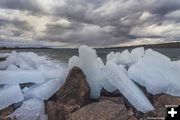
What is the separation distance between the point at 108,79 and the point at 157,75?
84 centimetres

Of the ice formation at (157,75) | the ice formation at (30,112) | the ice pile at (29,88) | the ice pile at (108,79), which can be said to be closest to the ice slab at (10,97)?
the ice pile at (29,88)

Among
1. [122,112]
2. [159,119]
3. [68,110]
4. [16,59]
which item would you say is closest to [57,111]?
[68,110]

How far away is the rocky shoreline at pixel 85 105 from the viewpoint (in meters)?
4.30

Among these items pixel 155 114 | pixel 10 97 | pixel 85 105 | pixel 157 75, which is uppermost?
pixel 157 75

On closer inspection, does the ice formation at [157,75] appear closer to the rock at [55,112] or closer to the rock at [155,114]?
the rock at [155,114]

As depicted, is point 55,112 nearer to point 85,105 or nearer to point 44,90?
point 85,105

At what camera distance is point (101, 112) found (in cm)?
429

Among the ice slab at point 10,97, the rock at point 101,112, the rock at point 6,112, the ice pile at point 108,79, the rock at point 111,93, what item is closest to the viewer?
the rock at point 101,112

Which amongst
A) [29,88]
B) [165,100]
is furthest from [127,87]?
[29,88]

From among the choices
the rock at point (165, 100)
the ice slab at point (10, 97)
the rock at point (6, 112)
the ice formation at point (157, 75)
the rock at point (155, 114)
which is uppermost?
the ice formation at point (157, 75)

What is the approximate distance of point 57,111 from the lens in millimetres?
4637

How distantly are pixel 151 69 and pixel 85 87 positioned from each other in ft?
4.16

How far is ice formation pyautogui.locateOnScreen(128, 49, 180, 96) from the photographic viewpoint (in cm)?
517

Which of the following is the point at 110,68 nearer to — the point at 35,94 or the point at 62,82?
the point at 62,82
